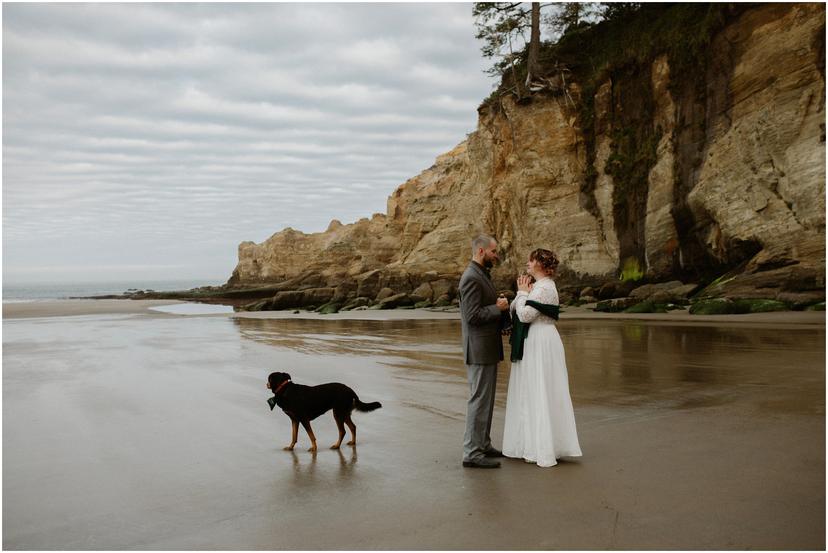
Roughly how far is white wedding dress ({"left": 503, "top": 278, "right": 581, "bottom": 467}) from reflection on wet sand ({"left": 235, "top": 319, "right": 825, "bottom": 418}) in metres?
1.91

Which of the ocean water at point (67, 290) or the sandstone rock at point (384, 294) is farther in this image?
the ocean water at point (67, 290)

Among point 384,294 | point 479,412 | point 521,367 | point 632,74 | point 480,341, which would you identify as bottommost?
point 479,412

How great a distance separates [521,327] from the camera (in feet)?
18.3

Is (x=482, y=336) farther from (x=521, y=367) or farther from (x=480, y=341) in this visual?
(x=521, y=367)

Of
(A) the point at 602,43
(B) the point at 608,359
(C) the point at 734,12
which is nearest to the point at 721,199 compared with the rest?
(C) the point at 734,12

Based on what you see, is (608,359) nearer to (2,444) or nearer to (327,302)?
(2,444)

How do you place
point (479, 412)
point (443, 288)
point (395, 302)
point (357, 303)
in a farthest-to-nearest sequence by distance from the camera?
point (443, 288) → point (357, 303) → point (395, 302) → point (479, 412)

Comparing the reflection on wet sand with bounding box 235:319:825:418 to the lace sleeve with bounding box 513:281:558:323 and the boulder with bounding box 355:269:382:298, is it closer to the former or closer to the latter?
the lace sleeve with bounding box 513:281:558:323

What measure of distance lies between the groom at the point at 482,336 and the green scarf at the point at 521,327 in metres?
0.12

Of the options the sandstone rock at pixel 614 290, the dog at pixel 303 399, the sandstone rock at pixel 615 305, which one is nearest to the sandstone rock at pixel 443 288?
the sandstone rock at pixel 614 290

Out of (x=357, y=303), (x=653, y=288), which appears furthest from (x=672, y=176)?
(x=357, y=303)

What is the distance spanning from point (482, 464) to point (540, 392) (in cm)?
73

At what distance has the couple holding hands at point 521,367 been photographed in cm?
533

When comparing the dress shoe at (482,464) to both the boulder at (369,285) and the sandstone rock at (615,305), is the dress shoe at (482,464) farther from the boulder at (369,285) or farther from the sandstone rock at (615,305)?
the boulder at (369,285)
